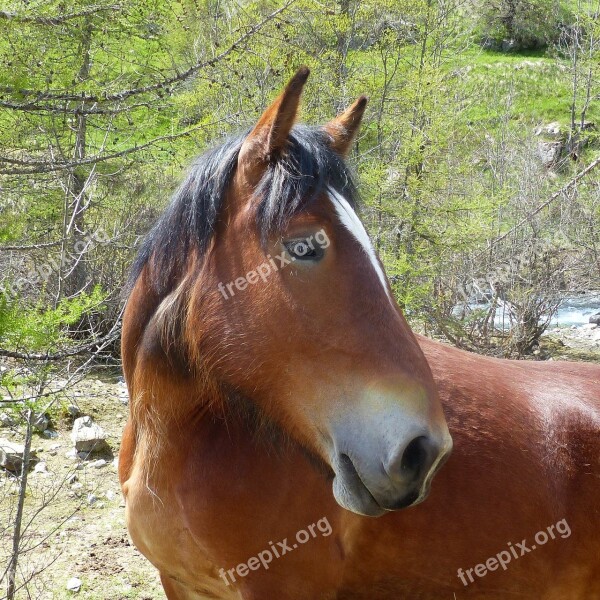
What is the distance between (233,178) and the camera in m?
2.12

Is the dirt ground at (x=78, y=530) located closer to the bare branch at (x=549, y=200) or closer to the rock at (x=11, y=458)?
the rock at (x=11, y=458)

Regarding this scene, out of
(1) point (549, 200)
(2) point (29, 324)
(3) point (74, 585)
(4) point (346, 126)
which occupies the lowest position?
(3) point (74, 585)

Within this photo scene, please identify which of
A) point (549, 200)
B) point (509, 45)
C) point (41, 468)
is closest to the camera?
point (41, 468)

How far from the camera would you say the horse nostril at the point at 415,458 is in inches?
65.9

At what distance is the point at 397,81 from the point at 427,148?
91.7 inches

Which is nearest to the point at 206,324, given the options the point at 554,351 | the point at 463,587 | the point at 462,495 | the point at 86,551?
the point at 462,495

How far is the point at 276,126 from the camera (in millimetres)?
1984

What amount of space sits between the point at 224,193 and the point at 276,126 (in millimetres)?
278

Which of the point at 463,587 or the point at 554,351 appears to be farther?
the point at 554,351

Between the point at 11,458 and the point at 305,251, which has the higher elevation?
the point at 305,251

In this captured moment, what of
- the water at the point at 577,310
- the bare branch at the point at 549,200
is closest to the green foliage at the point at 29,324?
the bare branch at the point at 549,200

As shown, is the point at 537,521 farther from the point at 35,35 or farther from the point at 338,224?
the point at 35,35
